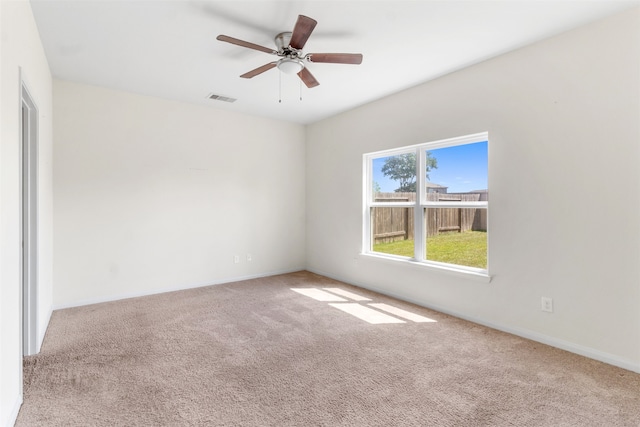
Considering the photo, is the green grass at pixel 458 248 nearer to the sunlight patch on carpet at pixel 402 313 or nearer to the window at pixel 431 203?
the window at pixel 431 203

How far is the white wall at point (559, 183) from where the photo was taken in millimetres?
2406

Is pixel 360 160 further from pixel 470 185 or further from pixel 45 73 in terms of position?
pixel 45 73

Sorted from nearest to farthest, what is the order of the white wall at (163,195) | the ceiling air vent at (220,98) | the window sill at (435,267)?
1. the window sill at (435,267)
2. the white wall at (163,195)
3. the ceiling air vent at (220,98)

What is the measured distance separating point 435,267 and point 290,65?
2.68 meters

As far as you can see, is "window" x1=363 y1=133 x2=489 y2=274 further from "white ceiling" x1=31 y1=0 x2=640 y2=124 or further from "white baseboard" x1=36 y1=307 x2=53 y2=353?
"white baseboard" x1=36 y1=307 x2=53 y2=353

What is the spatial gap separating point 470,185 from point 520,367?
1845 mm

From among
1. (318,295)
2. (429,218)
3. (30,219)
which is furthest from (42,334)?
(429,218)

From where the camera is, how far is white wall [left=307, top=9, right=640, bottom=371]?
2406mm

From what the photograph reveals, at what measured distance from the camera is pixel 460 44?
287 cm

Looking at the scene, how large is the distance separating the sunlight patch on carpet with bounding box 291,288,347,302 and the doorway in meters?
2.77

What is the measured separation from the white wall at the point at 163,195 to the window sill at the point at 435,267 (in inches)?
69.0

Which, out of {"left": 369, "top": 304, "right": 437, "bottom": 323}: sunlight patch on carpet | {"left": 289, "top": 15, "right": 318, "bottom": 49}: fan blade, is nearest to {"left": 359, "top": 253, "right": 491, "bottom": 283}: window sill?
{"left": 369, "top": 304, "right": 437, "bottom": 323}: sunlight patch on carpet

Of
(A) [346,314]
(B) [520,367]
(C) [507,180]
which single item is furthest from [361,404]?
(C) [507,180]

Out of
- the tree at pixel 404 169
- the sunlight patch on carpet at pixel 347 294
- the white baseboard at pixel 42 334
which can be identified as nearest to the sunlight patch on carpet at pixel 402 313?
the sunlight patch on carpet at pixel 347 294
